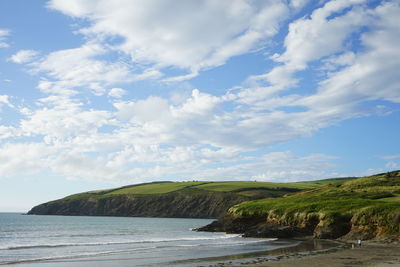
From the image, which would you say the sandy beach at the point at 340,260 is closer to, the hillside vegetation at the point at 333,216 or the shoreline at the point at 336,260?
the shoreline at the point at 336,260

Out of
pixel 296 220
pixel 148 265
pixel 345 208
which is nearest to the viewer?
pixel 148 265

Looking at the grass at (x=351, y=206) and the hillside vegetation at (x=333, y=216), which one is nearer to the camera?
the hillside vegetation at (x=333, y=216)

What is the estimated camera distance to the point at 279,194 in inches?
7702

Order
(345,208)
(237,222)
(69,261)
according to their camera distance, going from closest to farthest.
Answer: (69,261)
(345,208)
(237,222)

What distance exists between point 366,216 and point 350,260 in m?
23.2

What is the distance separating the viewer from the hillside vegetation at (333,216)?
51281 millimetres

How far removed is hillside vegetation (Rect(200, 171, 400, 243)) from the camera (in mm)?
51281

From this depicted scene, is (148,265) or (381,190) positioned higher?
(381,190)

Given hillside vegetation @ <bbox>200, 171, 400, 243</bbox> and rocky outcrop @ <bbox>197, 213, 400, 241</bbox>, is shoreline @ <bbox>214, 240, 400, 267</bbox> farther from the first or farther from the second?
hillside vegetation @ <bbox>200, 171, 400, 243</bbox>

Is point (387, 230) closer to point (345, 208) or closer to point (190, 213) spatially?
point (345, 208)

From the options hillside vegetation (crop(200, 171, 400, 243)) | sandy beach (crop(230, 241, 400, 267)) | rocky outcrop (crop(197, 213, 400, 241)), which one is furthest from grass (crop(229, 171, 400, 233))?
sandy beach (crop(230, 241, 400, 267))

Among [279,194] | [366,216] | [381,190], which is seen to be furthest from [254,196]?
[366,216]

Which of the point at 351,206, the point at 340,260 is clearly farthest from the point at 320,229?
the point at 340,260

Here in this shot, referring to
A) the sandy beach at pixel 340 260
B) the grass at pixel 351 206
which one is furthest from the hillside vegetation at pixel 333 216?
the sandy beach at pixel 340 260
